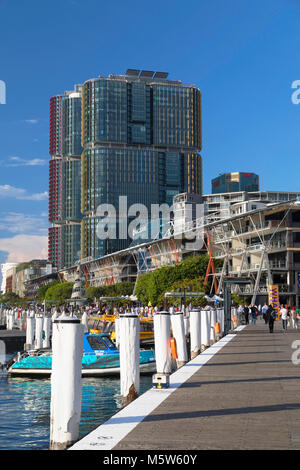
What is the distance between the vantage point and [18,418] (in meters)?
18.3

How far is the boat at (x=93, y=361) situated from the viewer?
27.4 meters

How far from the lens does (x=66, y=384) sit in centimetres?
843

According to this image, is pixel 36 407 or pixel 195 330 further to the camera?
pixel 195 330

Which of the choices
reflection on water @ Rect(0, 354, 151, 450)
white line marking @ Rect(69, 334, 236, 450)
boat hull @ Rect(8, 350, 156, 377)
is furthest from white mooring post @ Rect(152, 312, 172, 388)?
boat hull @ Rect(8, 350, 156, 377)

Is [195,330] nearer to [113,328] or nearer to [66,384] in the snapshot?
[66,384]

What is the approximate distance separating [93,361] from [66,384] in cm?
1965

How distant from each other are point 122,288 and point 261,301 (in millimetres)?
51371

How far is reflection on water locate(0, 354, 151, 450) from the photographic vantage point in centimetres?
1525

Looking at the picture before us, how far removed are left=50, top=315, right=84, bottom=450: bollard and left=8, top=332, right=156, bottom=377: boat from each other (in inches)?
752

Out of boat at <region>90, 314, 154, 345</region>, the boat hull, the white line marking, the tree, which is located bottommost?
the boat hull

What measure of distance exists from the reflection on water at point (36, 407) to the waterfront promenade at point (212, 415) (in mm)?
2433

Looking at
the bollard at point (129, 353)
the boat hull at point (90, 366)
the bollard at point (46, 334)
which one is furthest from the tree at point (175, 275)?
the bollard at point (129, 353)

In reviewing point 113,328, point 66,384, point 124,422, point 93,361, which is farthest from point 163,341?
point 113,328

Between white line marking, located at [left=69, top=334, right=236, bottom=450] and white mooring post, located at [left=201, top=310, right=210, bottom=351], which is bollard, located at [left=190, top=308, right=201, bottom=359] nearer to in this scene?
white mooring post, located at [left=201, top=310, right=210, bottom=351]
